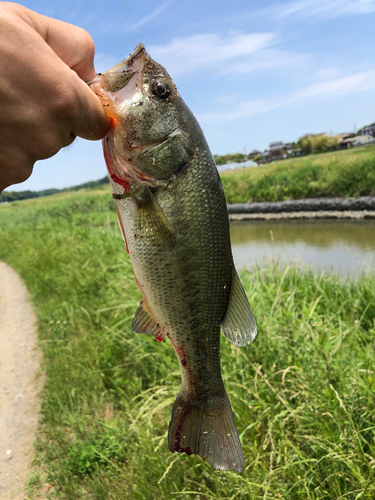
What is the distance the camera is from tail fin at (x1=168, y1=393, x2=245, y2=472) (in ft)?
5.32

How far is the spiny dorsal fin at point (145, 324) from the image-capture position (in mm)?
1812

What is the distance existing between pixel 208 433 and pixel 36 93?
59.9 inches

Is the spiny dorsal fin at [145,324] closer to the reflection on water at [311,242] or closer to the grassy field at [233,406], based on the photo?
the grassy field at [233,406]

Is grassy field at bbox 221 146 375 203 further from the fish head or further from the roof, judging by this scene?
the roof

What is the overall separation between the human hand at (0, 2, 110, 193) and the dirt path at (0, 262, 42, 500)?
325cm

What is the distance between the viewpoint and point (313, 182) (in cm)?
2408

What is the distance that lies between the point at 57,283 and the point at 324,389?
561 cm

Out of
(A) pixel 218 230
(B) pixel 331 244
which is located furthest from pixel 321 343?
(B) pixel 331 244

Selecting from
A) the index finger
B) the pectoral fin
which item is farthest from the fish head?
the pectoral fin

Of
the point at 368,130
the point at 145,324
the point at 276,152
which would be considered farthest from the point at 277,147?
the point at 145,324

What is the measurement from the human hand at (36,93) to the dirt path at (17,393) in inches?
128

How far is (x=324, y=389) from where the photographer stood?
2.99 metres

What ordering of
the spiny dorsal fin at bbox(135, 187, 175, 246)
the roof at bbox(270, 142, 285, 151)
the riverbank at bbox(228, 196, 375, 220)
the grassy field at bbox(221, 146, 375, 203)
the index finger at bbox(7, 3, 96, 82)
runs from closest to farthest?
the index finger at bbox(7, 3, 96, 82) < the spiny dorsal fin at bbox(135, 187, 175, 246) < the riverbank at bbox(228, 196, 375, 220) < the grassy field at bbox(221, 146, 375, 203) < the roof at bbox(270, 142, 285, 151)

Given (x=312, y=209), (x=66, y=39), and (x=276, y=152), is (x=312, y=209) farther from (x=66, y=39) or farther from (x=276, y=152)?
(x=276, y=152)
